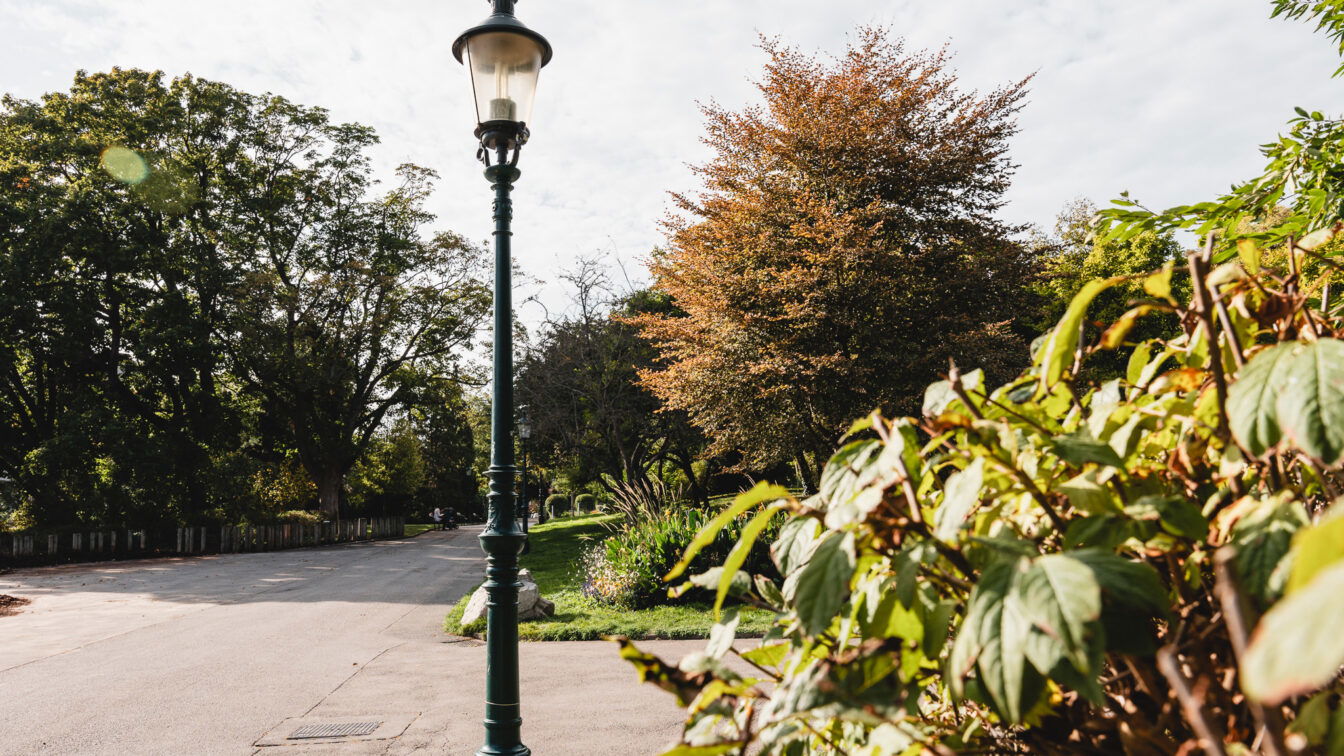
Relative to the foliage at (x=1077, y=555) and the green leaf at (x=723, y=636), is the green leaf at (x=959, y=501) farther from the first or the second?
the green leaf at (x=723, y=636)

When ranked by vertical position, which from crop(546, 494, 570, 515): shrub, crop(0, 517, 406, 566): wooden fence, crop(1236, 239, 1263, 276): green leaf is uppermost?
crop(1236, 239, 1263, 276): green leaf

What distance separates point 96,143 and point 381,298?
9.33m

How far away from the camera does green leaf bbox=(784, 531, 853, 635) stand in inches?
32.4

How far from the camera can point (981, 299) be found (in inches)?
509

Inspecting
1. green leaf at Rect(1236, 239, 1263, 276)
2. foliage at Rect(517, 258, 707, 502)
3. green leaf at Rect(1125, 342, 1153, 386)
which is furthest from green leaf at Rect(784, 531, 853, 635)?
foliage at Rect(517, 258, 707, 502)

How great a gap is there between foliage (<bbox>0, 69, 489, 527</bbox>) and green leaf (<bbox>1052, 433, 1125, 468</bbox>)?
2570 cm

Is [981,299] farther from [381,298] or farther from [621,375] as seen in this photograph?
[381,298]

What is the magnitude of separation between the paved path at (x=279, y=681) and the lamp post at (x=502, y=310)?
104 centimetres

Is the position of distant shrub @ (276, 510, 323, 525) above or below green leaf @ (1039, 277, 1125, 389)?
below

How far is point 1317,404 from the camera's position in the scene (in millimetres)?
652

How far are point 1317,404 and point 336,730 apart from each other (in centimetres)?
545

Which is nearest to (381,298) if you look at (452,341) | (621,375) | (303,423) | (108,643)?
(452,341)

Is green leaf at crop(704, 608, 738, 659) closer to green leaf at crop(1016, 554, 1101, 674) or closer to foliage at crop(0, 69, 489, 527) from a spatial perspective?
green leaf at crop(1016, 554, 1101, 674)

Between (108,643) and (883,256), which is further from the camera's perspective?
(883,256)
